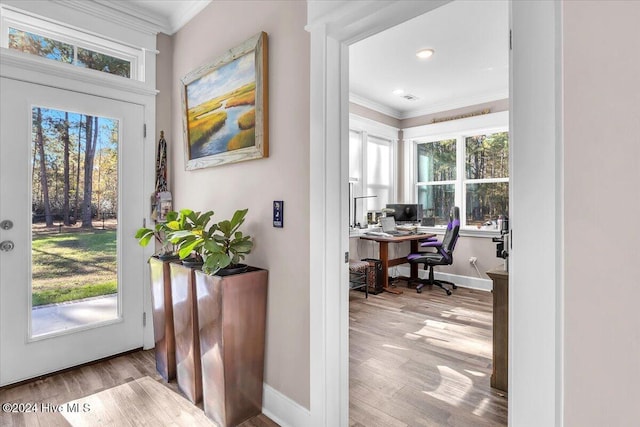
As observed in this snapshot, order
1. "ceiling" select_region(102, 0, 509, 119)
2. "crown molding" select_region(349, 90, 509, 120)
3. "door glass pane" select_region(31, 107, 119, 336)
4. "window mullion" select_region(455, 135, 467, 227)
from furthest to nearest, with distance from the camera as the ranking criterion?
"window mullion" select_region(455, 135, 467, 227) → "crown molding" select_region(349, 90, 509, 120) → "ceiling" select_region(102, 0, 509, 119) → "door glass pane" select_region(31, 107, 119, 336)

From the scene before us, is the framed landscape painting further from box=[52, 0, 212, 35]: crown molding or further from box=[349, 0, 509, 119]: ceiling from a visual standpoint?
box=[349, 0, 509, 119]: ceiling

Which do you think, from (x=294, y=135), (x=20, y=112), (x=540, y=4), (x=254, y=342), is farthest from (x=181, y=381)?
(x=540, y=4)

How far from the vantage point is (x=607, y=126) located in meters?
0.91

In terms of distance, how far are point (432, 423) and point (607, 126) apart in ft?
5.49

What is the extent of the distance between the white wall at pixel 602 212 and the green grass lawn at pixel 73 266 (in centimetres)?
289

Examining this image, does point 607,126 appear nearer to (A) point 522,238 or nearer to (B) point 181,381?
(A) point 522,238

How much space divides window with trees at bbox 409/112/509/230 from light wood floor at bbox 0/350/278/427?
4.41 meters

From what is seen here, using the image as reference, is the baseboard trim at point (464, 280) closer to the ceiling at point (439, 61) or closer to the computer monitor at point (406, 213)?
the computer monitor at point (406, 213)

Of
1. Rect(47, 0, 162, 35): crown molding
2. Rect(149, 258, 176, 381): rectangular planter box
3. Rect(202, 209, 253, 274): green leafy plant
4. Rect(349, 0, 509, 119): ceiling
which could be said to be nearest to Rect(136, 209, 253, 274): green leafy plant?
Rect(202, 209, 253, 274): green leafy plant

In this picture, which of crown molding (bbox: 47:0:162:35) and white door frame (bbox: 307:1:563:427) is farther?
crown molding (bbox: 47:0:162:35)

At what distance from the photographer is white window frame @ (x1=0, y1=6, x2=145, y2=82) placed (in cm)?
219

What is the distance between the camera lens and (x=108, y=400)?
2.00m

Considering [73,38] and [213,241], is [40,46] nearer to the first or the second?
[73,38]

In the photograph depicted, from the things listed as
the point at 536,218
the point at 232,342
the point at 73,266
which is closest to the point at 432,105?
the point at 536,218
